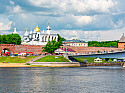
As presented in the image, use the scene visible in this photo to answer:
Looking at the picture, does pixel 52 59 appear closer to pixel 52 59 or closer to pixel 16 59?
pixel 52 59

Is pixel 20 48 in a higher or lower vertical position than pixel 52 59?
higher

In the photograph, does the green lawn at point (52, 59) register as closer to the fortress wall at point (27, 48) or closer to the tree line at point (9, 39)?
the fortress wall at point (27, 48)

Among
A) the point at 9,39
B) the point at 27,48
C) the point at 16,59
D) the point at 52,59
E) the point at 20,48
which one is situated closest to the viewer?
the point at 52,59

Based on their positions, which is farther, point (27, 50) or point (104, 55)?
point (27, 50)

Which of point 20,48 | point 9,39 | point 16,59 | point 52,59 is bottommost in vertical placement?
point 16,59

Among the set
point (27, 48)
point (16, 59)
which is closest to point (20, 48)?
point (27, 48)

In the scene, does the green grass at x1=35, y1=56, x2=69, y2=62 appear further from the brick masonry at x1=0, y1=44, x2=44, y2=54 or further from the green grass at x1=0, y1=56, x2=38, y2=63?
the brick masonry at x1=0, y1=44, x2=44, y2=54

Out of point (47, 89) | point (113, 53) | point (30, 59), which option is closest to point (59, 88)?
point (47, 89)

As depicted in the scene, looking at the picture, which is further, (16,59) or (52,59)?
(16,59)

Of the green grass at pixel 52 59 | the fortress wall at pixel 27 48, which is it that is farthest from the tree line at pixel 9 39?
the green grass at pixel 52 59

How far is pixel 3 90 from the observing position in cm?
5206

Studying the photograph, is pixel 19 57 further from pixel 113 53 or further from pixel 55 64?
pixel 113 53

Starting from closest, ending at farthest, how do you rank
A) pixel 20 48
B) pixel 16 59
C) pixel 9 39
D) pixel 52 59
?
pixel 52 59 < pixel 16 59 < pixel 20 48 < pixel 9 39

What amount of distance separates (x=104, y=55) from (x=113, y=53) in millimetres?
4362
